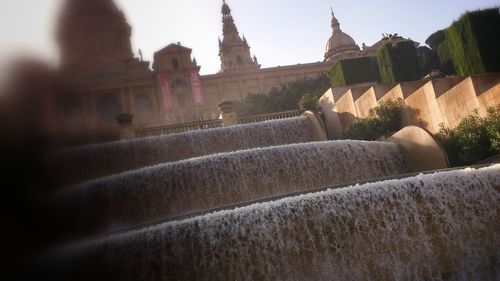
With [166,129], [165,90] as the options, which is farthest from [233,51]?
[166,129]

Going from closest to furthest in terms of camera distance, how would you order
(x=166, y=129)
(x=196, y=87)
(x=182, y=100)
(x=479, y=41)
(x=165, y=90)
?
1. (x=479, y=41)
2. (x=166, y=129)
3. (x=165, y=90)
4. (x=196, y=87)
5. (x=182, y=100)

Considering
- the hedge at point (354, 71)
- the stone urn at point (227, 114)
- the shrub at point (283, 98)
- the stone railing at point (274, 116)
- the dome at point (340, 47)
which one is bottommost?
the stone railing at point (274, 116)

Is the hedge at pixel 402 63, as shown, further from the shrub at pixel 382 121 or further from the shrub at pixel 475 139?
the shrub at pixel 475 139

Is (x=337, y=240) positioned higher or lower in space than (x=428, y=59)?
lower

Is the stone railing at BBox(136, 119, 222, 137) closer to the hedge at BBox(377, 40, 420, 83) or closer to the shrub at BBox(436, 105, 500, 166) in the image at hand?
the hedge at BBox(377, 40, 420, 83)

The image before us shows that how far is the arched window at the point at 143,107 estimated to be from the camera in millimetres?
53156

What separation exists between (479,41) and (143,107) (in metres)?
45.3

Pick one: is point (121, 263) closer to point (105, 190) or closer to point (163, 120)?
point (105, 190)

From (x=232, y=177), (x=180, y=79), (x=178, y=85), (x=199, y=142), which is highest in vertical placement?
(x=180, y=79)

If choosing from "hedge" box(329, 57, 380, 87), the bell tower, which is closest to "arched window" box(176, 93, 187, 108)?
the bell tower

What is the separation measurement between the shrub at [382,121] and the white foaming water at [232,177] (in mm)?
3380

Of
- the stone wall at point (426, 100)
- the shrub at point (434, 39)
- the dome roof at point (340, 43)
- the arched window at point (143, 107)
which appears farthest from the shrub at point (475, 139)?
the dome roof at point (340, 43)

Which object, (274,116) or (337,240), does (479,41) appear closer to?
(274,116)

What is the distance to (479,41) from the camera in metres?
14.4
